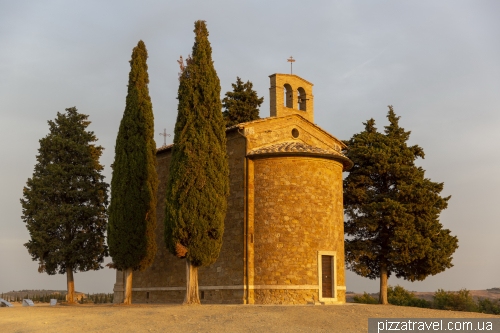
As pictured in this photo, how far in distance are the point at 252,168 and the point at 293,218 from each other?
8.96 ft

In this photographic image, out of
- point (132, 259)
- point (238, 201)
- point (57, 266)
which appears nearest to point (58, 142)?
point (57, 266)

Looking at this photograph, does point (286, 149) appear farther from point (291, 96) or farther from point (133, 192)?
point (133, 192)

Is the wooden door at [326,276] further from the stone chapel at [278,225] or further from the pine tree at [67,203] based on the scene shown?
the pine tree at [67,203]

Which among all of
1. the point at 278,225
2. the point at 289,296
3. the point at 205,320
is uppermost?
the point at 278,225

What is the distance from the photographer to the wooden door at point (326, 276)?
20250 millimetres

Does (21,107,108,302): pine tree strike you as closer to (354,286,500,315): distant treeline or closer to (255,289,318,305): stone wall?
(255,289,318,305): stone wall

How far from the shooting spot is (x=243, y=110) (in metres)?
34.5

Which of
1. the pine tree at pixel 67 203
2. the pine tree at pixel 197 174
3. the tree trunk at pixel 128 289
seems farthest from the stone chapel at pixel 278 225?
the pine tree at pixel 67 203

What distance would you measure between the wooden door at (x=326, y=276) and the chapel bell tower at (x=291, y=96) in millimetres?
7144

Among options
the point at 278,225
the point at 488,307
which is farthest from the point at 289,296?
the point at 488,307

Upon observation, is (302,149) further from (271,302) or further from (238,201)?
(271,302)

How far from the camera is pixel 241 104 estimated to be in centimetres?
3472

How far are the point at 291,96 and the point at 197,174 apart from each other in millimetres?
7682

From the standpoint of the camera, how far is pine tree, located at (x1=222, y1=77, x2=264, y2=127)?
3431 cm
